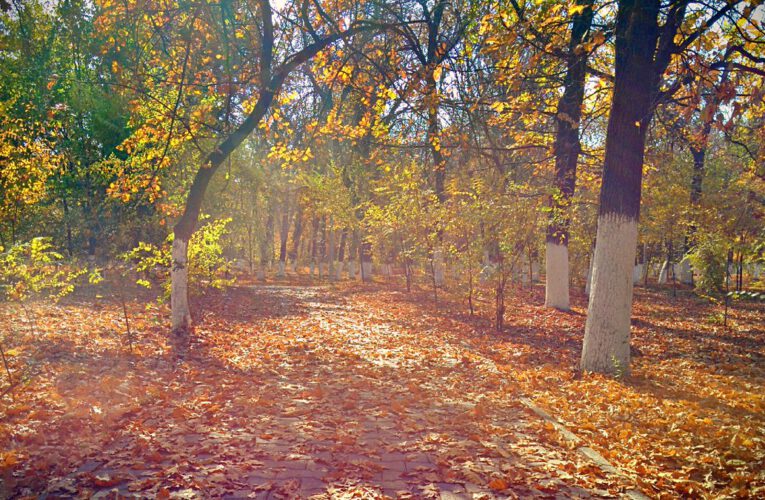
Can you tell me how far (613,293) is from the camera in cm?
690

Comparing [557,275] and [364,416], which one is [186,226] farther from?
[557,275]

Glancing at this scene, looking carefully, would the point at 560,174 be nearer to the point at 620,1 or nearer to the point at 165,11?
the point at 620,1

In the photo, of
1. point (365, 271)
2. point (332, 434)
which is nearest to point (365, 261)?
point (365, 271)

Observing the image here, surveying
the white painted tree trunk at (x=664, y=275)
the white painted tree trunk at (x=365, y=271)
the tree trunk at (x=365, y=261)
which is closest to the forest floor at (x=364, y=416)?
the white painted tree trunk at (x=365, y=271)

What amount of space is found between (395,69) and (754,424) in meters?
7.29

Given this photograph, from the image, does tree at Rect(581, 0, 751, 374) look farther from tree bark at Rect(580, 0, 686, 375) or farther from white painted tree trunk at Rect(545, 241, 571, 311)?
white painted tree trunk at Rect(545, 241, 571, 311)

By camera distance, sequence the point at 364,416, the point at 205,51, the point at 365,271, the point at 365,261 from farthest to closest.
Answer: the point at 365,261 < the point at 365,271 < the point at 205,51 < the point at 364,416

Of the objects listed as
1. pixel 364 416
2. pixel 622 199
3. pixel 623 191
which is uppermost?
pixel 623 191

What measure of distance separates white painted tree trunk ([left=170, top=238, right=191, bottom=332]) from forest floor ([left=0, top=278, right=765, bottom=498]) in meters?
0.39

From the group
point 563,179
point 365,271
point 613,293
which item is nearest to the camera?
point 613,293

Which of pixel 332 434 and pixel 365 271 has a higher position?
pixel 365 271

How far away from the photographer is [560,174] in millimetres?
13602

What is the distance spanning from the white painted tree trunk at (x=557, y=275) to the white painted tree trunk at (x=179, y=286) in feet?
30.9

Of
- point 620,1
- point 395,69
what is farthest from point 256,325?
point 620,1
